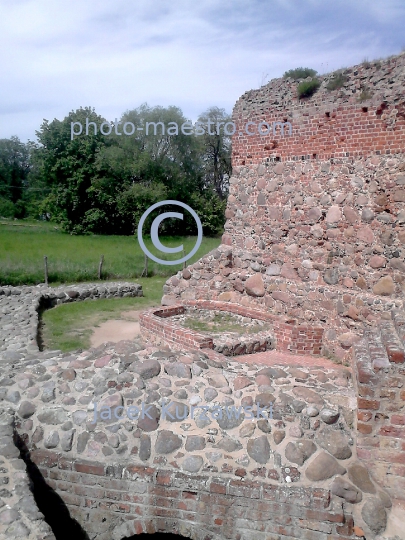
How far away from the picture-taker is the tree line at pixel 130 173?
82.7 feet

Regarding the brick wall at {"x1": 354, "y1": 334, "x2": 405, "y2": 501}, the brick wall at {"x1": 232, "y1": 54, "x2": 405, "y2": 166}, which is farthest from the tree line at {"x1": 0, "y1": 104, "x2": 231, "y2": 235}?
the brick wall at {"x1": 354, "y1": 334, "x2": 405, "y2": 501}

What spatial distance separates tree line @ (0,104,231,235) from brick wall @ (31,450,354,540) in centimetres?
2033

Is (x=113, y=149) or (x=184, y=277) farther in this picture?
(x=113, y=149)

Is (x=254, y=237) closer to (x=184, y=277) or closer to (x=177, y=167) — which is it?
(x=184, y=277)

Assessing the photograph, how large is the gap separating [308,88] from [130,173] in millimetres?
18883

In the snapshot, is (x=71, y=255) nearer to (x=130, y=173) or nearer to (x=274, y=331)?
(x=130, y=173)

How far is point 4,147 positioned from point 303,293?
40.9 metres

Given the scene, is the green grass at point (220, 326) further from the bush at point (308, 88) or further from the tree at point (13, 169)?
the tree at point (13, 169)

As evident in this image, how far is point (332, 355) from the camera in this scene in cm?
769

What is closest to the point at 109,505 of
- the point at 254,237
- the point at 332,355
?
the point at 332,355

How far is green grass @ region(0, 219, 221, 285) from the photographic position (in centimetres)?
1606

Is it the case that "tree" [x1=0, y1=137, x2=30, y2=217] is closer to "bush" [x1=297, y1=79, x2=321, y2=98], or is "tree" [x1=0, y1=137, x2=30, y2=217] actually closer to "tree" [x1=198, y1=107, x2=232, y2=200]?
"tree" [x1=198, y1=107, x2=232, y2=200]

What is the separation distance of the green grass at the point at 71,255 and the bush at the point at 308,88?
10.6 metres

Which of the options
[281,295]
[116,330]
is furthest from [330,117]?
[116,330]
